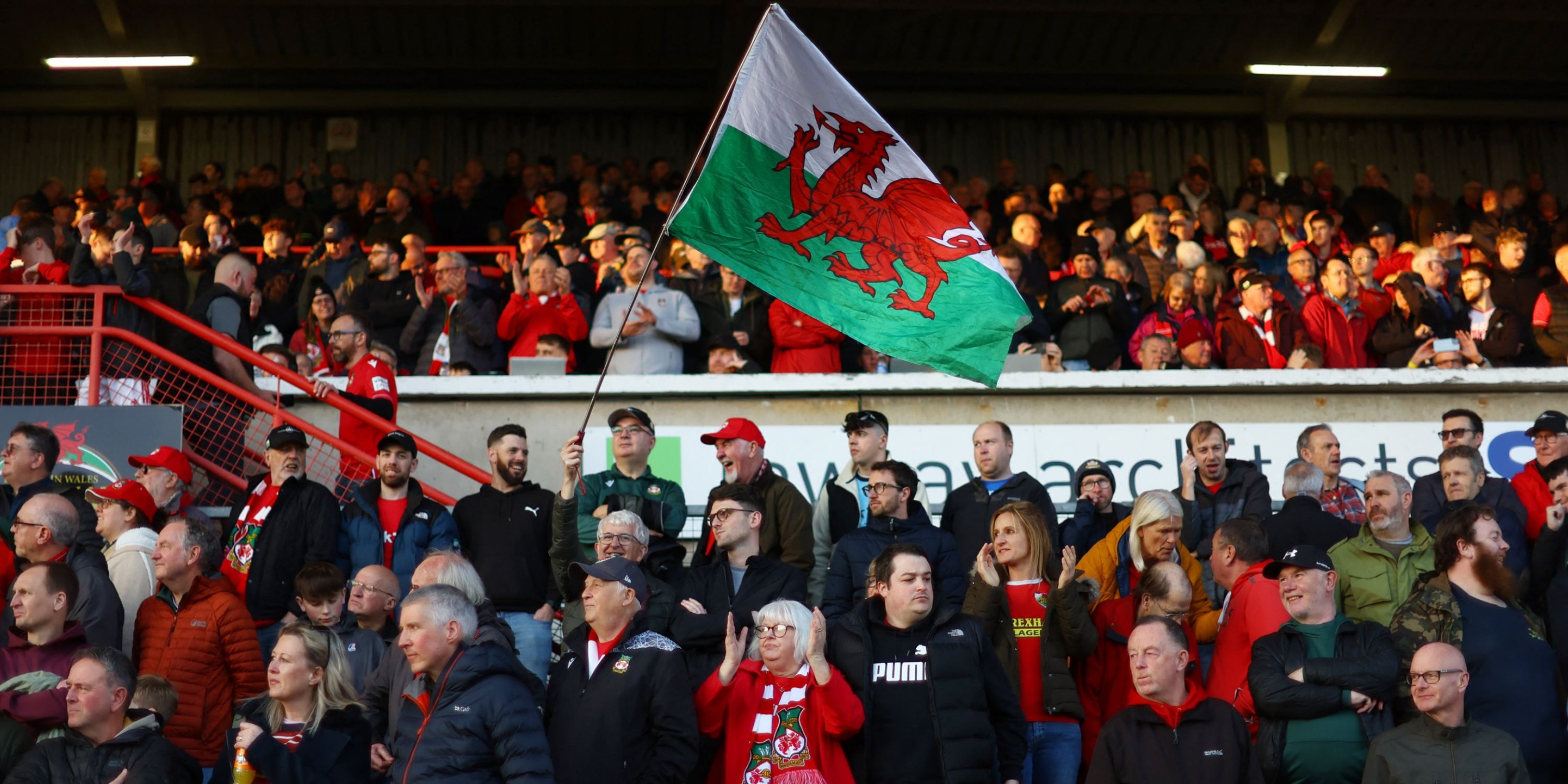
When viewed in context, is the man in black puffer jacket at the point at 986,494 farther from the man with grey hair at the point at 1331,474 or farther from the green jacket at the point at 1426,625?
the green jacket at the point at 1426,625

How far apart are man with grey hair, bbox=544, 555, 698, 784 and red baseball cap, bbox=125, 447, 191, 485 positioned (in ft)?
11.0

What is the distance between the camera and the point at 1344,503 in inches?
370

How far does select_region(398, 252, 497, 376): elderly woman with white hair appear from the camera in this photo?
1179 cm

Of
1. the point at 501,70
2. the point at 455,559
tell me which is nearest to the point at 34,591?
the point at 455,559

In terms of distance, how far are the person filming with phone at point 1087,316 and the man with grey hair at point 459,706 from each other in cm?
699

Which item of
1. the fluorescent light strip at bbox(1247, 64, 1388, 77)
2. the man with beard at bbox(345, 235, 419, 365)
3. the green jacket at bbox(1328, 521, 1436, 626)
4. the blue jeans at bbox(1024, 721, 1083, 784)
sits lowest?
the blue jeans at bbox(1024, 721, 1083, 784)

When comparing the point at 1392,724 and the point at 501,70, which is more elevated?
the point at 501,70

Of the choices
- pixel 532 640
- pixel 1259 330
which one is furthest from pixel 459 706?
pixel 1259 330

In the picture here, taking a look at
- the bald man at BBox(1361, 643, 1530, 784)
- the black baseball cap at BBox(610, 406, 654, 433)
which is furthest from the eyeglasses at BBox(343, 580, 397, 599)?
the bald man at BBox(1361, 643, 1530, 784)

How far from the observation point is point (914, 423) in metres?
11.3

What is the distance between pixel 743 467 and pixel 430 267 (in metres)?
5.63

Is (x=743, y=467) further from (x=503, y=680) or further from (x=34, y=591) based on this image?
(x=34, y=591)

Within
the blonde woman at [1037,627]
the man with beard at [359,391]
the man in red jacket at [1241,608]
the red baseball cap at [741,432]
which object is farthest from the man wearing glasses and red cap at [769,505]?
the man with beard at [359,391]

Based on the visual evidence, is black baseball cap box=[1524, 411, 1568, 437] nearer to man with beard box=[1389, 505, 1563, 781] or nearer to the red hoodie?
man with beard box=[1389, 505, 1563, 781]
